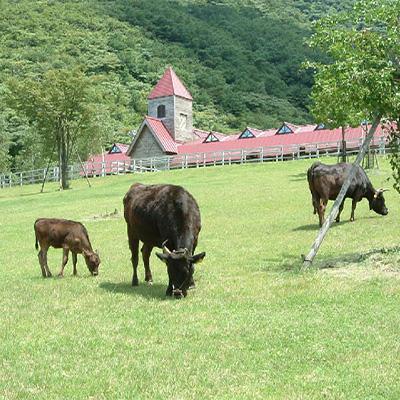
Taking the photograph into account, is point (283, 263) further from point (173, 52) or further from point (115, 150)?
point (173, 52)

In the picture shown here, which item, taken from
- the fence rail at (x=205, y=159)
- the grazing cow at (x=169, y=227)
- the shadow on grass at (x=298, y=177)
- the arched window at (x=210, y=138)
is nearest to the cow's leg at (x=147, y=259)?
the grazing cow at (x=169, y=227)

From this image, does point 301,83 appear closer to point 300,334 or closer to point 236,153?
point 236,153

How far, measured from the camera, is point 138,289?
12047 millimetres

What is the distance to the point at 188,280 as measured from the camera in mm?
10797

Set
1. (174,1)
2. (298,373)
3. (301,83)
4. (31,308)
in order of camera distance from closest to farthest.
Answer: (298,373) < (31,308) < (301,83) < (174,1)

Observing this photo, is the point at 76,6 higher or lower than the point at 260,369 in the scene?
higher

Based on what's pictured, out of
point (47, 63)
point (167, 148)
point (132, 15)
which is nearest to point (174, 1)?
point (132, 15)

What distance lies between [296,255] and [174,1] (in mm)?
Answer: 190160

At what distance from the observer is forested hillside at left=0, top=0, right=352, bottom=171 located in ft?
399

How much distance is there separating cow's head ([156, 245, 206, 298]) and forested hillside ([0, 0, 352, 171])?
91110 mm

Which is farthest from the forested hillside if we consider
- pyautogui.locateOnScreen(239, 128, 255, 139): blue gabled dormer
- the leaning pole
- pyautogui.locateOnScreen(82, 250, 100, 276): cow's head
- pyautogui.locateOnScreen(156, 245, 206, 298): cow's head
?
pyautogui.locateOnScreen(156, 245, 206, 298): cow's head

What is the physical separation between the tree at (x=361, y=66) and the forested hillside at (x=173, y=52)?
290 feet

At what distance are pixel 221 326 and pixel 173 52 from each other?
15608 centimetres

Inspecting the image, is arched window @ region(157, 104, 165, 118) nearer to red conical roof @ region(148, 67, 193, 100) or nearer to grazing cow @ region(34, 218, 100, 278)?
red conical roof @ region(148, 67, 193, 100)
